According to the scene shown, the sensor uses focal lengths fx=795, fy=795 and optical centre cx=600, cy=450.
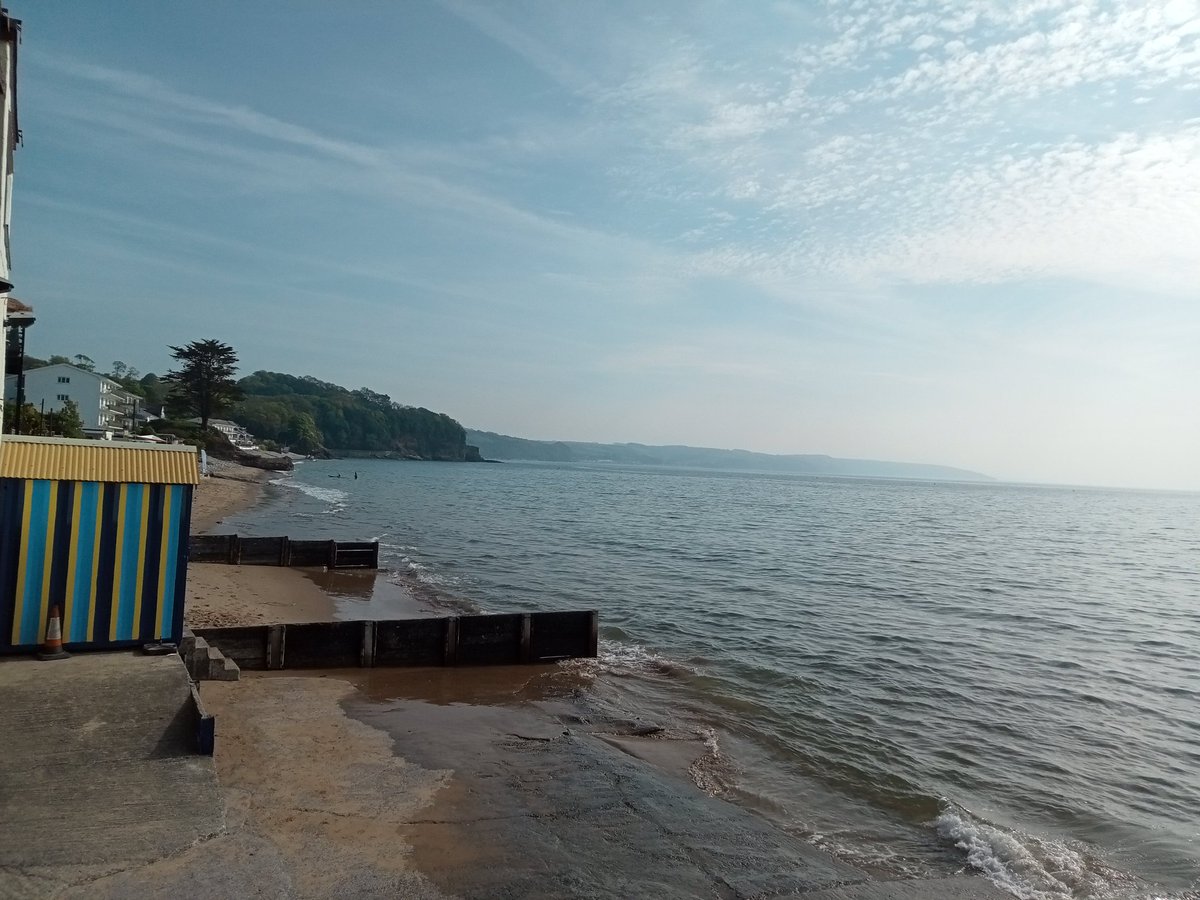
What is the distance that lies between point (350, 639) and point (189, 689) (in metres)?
6.79

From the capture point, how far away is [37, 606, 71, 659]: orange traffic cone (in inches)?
437

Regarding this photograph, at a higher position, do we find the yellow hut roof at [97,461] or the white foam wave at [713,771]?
the yellow hut roof at [97,461]

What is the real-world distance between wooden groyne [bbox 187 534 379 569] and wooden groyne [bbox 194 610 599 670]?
14214 millimetres

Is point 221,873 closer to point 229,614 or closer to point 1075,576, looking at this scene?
point 229,614

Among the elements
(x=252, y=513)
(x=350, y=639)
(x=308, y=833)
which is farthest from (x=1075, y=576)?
(x=252, y=513)

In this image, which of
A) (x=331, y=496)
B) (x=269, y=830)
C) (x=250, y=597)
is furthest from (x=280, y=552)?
(x=331, y=496)

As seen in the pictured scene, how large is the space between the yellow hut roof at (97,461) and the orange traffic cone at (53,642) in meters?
2.01

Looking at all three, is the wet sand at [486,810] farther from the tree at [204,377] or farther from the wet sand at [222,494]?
the tree at [204,377]

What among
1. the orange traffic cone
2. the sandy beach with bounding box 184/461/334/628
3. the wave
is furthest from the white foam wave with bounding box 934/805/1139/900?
the sandy beach with bounding box 184/461/334/628

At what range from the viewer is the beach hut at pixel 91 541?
11.2 m

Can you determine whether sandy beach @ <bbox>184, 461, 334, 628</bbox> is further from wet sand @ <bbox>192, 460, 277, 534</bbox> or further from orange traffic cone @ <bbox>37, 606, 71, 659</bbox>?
orange traffic cone @ <bbox>37, 606, 71, 659</bbox>

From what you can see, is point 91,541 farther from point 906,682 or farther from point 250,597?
point 906,682

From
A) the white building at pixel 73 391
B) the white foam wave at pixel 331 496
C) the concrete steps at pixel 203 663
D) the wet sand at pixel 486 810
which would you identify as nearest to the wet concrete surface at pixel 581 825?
the wet sand at pixel 486 810

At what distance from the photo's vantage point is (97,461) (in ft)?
39.4
